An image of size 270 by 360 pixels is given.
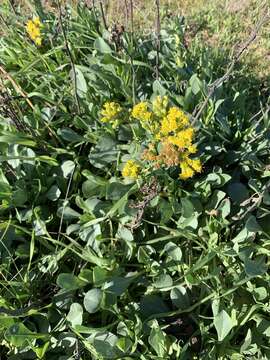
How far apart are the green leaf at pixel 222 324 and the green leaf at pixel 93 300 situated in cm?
40

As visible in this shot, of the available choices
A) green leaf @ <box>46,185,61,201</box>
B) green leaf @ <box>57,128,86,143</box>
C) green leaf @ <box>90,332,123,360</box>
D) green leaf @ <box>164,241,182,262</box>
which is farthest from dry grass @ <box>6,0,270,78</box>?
green leaf @ <box>90,332,123,360</box>

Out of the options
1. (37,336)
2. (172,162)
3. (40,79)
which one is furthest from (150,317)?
(40,79)

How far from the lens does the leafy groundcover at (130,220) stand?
1.68 m

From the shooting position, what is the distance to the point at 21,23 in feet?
8.85

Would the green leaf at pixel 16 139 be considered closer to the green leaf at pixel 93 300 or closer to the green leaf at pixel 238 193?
the green leaf at pixel 93 300

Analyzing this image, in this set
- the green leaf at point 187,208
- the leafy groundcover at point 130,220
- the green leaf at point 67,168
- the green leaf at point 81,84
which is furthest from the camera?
the green leaf at point 81,84

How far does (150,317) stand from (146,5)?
2584mm

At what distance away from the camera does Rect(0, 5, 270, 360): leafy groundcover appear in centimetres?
168

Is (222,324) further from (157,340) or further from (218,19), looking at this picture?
(218,19)

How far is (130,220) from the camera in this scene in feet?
6.14

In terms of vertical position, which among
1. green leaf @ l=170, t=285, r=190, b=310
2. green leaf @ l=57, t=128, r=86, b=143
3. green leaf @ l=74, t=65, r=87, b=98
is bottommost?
green leaf @ l=170, t=285, r=190, b=310

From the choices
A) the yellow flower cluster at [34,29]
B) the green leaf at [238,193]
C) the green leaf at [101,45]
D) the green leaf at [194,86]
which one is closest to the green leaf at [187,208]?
the green leaf at [238,193]

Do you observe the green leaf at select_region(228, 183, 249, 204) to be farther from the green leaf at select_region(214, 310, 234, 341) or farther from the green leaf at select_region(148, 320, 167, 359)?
the green leaf at select_region(148, 320, 167, 359)

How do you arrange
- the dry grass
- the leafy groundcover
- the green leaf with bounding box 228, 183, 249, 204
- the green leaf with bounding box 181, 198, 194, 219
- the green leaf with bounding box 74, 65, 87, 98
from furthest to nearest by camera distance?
the dry grass, the green leaf with bounding box 74, 65, 87, 98, the green leaf with bounding box 228, 183, 249, 204, the green leaf with bounding box 181, 198, 194, 219, the leafy groundcover
